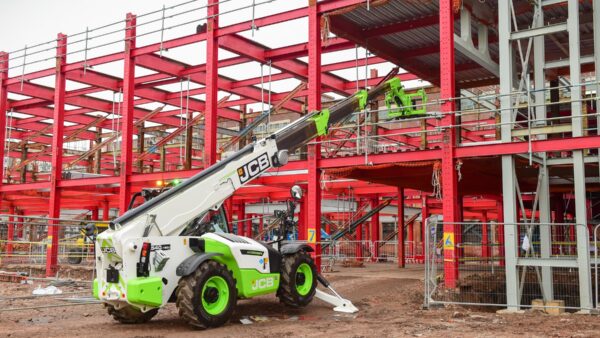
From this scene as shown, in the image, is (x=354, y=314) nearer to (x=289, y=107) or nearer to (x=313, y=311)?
(x=313, y=311)

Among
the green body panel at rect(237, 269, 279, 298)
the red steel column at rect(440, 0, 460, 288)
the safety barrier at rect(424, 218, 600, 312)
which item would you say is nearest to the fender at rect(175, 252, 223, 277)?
the green body panel at rect(237, 269, 279, 298)

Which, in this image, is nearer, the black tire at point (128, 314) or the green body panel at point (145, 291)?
the green body panel at point (145, 291)

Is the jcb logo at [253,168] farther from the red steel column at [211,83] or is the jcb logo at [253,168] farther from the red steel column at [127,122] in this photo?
the red steel column at [127,122]

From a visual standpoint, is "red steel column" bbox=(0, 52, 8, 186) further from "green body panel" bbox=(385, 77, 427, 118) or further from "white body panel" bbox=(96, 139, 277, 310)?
"white body panel" bbox=(96, 139, 277, 310)

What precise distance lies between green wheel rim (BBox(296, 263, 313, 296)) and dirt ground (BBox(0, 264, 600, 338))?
471 millimetres

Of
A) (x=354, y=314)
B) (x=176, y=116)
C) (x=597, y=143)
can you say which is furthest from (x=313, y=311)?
(x=176, y=116)

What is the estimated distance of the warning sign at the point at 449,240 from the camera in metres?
13.9

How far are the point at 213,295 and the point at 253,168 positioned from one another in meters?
2.66

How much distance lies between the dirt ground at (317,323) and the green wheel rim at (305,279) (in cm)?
47

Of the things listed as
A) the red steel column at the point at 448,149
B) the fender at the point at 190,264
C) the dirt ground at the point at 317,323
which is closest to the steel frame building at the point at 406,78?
the red steel column at the point at 448,149

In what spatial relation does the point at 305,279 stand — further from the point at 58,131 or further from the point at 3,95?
the point at 3,95

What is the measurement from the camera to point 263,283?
11086mm

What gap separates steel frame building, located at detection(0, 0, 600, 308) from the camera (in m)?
14.2

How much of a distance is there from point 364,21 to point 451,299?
9.01 metres
